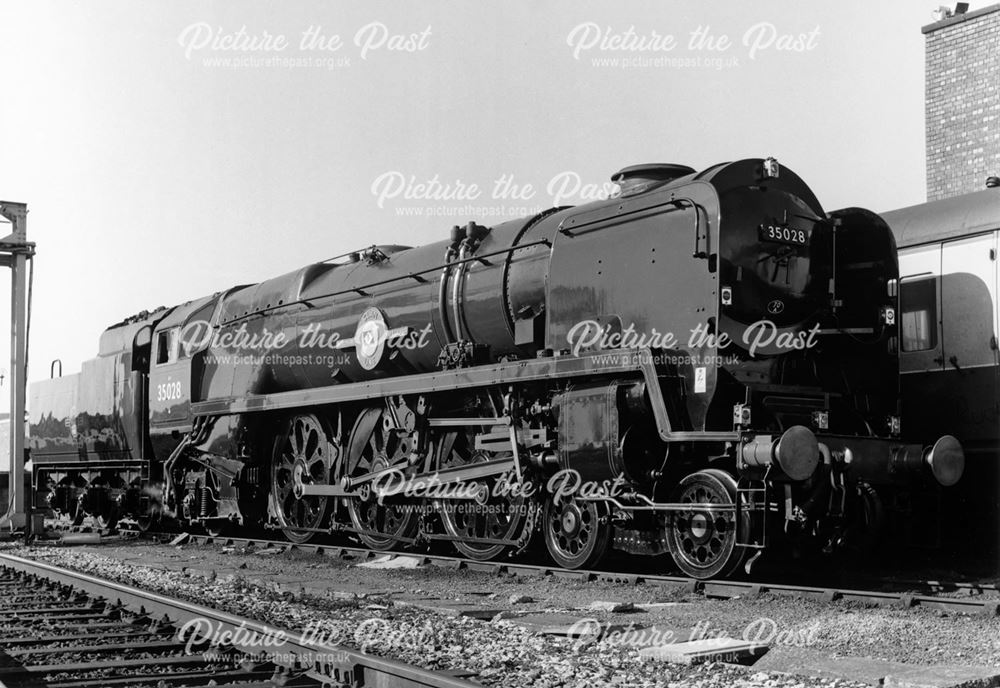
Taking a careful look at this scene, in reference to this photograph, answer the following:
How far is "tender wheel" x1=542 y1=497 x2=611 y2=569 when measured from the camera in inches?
384

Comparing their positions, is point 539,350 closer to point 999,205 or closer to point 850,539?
point 850,539

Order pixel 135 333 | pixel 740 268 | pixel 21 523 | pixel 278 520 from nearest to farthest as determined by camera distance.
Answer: pixel 740 268, pixel 278 520, pixel 21 523, pixel 135 333

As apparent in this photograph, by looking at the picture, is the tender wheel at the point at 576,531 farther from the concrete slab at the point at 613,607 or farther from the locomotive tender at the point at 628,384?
the concrete slab at the point at 613,607

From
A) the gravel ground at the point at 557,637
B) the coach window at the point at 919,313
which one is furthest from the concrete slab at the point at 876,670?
the coach window at the point at 919,313

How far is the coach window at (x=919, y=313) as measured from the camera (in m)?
10.9

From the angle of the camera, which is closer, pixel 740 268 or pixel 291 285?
pixel 740 268

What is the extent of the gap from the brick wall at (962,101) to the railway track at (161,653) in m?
18.8

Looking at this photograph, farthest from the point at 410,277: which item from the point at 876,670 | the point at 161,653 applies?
the point at 876,670

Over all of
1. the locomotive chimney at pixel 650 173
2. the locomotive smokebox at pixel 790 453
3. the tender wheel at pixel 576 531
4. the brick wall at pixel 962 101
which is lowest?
the tender wheel at pixel 576 531

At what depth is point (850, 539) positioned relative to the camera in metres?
9.22

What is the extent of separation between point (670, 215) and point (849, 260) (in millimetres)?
1896

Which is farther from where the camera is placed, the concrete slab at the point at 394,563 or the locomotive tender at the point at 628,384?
the concrete slab at the point at 394,563

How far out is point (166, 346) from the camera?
1767 centimetres

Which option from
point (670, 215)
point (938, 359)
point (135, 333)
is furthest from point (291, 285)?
point (938, 359)
